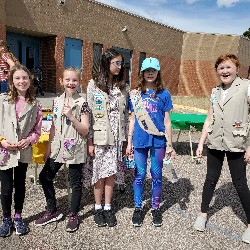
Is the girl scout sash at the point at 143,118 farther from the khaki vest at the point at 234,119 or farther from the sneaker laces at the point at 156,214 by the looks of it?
the sneaker laces at the point at 156,214

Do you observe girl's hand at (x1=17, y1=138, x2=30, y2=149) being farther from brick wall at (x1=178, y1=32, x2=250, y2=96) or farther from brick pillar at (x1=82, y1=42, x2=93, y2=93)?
brick wall at (x1=178, y1=32, x2=250, y2=96)

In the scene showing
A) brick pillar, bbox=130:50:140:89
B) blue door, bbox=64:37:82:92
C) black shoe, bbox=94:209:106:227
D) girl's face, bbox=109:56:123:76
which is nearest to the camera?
girl's face, bbox=109:56:123:76

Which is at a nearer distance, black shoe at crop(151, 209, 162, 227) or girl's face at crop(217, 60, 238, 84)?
girl's face at crop(217, 60, 238, 84)

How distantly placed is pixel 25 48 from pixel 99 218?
13783 millimetres

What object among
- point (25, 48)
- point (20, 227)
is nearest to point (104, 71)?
point (20, 227)

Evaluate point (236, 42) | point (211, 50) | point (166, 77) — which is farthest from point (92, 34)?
Result: point (236, 42)

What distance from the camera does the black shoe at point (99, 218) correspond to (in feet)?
10.8

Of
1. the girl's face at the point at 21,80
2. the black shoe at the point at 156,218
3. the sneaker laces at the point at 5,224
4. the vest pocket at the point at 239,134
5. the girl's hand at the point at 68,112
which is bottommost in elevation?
the black shoe at the point at 156,218

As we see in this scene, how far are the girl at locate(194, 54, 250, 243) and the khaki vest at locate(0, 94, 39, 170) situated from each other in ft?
6.27

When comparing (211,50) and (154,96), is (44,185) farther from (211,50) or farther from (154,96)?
(211,50)

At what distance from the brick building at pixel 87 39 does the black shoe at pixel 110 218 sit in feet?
32.2

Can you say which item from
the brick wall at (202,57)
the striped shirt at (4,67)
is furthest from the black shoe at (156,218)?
the brick wall at (202,57)

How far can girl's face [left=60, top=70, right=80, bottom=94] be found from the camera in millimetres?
2984

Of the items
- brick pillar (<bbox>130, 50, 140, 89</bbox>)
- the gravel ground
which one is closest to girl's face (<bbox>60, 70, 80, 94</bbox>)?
the gravel ground
